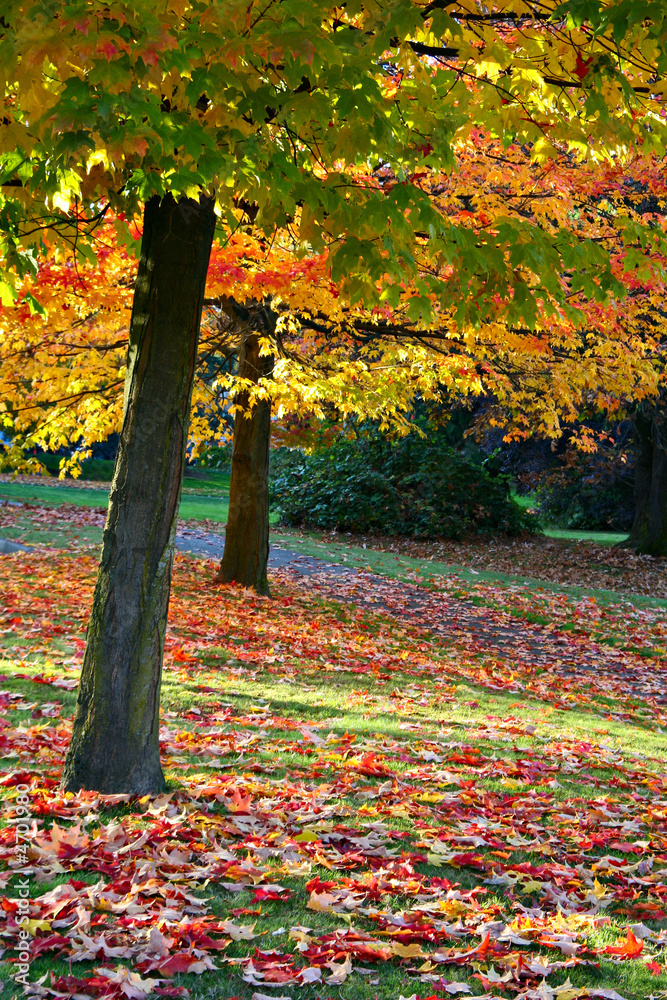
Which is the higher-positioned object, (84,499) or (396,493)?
(396,493)

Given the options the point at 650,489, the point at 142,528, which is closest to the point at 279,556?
the point at 650,489

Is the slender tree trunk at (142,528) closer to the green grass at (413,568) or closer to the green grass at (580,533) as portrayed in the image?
the green grass at (413,568)

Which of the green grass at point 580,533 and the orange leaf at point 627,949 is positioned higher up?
the green grass at point 580,533

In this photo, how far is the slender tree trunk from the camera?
4.40 metres

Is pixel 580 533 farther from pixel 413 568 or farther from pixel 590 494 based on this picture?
pixel 413 568

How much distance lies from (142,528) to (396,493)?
64.3ft

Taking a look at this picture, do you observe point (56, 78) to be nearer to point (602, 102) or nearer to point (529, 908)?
point (602, 102)

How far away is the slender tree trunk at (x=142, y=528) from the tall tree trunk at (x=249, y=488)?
737cm

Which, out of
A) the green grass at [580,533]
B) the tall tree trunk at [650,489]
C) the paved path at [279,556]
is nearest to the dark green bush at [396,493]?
the tall tree trunk at [650,489]

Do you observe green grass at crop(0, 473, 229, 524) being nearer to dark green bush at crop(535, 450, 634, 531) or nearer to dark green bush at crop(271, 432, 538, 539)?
dark green bush at crop(271, 432, 538, 539)

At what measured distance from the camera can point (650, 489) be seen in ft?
71.2

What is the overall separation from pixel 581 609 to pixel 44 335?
393 inches

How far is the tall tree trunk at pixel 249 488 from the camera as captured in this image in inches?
476

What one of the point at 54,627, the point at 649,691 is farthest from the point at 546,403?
the point at 54,627
